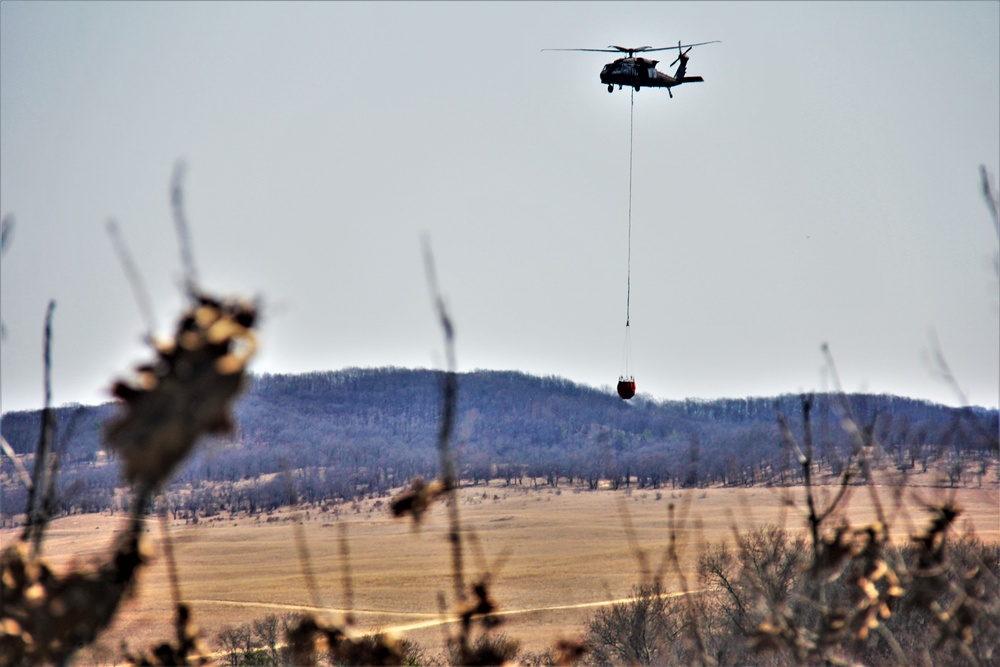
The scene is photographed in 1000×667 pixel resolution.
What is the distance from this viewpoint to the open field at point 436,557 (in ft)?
232

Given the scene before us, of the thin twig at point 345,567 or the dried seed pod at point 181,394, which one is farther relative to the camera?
the thin twig at point 345,567

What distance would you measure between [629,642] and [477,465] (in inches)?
6048

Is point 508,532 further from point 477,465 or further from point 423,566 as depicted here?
point 477,465

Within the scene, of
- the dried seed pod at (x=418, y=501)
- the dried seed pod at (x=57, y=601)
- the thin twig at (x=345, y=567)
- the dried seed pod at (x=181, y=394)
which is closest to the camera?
the dried seed pod at (x=181, y=394)

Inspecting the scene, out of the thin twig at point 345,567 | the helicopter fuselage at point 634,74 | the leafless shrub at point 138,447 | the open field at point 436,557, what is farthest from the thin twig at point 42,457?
the open field at point 436,557

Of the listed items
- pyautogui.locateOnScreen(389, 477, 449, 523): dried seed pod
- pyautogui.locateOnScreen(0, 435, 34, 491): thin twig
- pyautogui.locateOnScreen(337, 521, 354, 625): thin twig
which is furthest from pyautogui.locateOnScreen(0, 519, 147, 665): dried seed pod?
pyautogui.locateOnScreen(389, 477, 449, 523): dried seed pod

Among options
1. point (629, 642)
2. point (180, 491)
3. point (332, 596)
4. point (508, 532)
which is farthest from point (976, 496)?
point (180, 491)

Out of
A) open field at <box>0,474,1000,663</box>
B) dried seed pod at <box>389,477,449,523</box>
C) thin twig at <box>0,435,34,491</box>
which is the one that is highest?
thin twig at <box>0,435,34,491</box>

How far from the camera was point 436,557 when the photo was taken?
110m

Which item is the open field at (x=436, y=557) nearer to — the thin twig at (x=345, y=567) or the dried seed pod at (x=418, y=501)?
the thin twig at (x=345, y=567)

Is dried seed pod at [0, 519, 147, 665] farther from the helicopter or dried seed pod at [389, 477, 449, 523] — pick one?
the helicopter

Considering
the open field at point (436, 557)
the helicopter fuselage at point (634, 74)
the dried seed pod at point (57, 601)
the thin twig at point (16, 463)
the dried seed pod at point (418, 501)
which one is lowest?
the open field at point (436, 557)

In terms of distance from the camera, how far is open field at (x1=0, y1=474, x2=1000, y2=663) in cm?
7062

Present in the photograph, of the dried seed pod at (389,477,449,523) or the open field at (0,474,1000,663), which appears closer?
the dried seed pod at (389,477,449,523)
